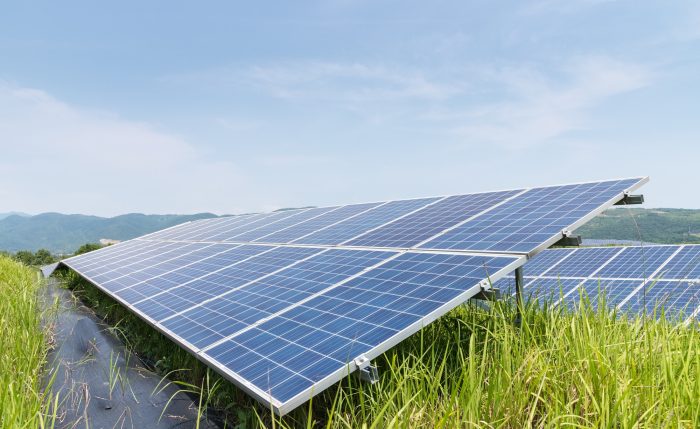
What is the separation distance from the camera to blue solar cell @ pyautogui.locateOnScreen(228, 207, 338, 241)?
1276cm

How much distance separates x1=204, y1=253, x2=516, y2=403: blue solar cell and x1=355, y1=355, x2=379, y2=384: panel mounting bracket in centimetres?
8

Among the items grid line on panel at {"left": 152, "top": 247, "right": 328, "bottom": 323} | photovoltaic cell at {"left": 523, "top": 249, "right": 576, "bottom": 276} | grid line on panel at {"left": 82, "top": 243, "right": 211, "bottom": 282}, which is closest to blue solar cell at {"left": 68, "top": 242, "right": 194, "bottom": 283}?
grid line on panel at {"left": 82, "top": 243, "right": 211, "bottom": 282}

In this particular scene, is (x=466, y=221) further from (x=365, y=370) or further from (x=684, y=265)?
(x=684, y=265)

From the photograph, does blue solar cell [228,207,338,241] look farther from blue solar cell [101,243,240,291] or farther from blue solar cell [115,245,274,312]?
blue solar cell [115,245,274,312]

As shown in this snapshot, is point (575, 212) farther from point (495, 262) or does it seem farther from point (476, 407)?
point (476, 407)

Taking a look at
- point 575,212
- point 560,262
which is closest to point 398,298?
point 575,212

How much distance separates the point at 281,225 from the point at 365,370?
32.9 ft

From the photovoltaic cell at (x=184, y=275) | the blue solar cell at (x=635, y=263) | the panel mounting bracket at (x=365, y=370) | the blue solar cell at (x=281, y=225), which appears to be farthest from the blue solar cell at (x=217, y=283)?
the blue solar cell at (x=635, y=263)

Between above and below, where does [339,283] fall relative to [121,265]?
above

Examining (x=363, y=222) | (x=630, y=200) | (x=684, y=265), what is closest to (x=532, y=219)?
(x=630, y=200)

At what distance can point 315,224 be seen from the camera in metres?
12.0

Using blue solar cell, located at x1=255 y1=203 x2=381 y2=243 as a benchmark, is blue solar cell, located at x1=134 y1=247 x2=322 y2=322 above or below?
below

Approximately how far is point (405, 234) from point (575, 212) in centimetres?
285

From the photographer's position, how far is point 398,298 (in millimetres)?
5188
